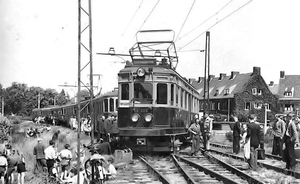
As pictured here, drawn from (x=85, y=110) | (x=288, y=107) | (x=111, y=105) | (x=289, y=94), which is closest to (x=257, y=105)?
(x=288, y=107)

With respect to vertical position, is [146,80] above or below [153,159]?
above

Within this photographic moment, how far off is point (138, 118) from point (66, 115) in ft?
84.0

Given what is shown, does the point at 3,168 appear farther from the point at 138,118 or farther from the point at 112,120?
the point at 112,120

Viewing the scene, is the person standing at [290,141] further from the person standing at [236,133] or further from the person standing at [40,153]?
the person standing at [40,153]

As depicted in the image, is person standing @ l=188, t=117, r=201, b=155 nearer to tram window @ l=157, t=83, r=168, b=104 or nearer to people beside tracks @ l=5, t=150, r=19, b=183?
tram window @ l=157, t=83, r=168, b=104

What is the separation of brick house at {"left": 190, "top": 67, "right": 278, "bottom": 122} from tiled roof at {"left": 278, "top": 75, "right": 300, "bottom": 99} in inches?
164

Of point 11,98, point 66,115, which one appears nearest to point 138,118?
point 66,115

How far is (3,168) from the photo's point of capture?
11008mm

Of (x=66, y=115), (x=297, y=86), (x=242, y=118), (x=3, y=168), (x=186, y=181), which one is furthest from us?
(x=297, y=86)

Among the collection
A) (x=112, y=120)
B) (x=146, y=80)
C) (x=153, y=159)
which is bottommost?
(x=153, y=159)

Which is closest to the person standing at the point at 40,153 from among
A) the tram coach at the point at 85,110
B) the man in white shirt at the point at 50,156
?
the man in white shirt at the point at 50,156

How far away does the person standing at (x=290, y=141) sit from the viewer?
11.4m

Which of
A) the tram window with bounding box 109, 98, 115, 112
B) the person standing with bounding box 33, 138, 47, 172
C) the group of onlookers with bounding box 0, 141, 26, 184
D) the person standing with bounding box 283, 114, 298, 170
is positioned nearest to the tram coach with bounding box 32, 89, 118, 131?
the tram window with bounding box 109, 98, 115, 112

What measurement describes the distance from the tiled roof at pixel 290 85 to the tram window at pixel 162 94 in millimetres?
49556
